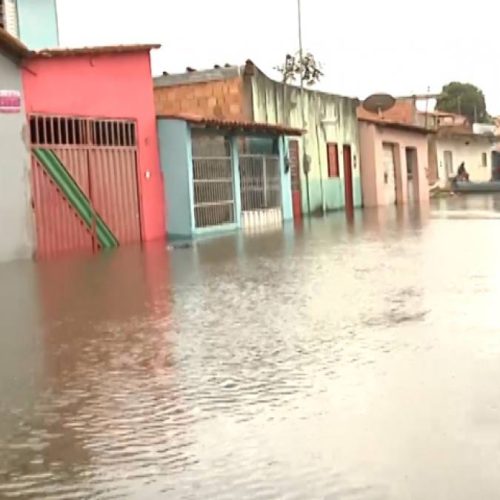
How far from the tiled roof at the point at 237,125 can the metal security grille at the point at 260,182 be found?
0.82 m

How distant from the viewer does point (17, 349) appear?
7.26 m

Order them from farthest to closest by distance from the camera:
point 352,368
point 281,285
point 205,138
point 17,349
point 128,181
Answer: point 205,138, point 128,181, point 281,285, point 17,349, point 352,368

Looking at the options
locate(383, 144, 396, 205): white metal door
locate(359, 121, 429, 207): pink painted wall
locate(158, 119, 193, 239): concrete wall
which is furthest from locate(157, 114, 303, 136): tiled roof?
locate(383, 144, 396, 205): white metal door

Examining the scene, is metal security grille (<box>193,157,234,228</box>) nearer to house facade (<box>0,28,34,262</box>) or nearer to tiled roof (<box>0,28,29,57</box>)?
house facade (<box>0,28,34,262</box>)

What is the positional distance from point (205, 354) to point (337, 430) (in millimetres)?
2277

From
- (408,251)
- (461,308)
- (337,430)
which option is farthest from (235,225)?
(337,430)

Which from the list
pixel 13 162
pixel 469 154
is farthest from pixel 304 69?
pixel 469 154

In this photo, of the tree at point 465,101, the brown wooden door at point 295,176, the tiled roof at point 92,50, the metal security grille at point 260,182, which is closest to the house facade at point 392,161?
the brown wooden door at point 295,176

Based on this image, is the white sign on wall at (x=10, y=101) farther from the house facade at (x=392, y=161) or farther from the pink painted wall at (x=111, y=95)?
the house facade at (x=392, y=161)

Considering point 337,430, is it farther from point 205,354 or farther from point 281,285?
point 281,285

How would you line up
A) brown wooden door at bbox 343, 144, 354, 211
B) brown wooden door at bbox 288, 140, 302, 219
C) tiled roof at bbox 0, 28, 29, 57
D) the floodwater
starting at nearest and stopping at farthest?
the floodwater < tiled roof at bbox 0, 28, 29, 57 < brown wooden door at bbox 288, 140, 302, 219 < brown wooden door at bbox 343, 144, 354, 211

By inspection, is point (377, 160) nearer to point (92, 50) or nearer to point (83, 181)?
point (92, 50)

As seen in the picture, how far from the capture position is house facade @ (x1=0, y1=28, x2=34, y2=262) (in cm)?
1603

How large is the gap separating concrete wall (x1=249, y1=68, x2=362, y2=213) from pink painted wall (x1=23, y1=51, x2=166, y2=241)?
703cm
